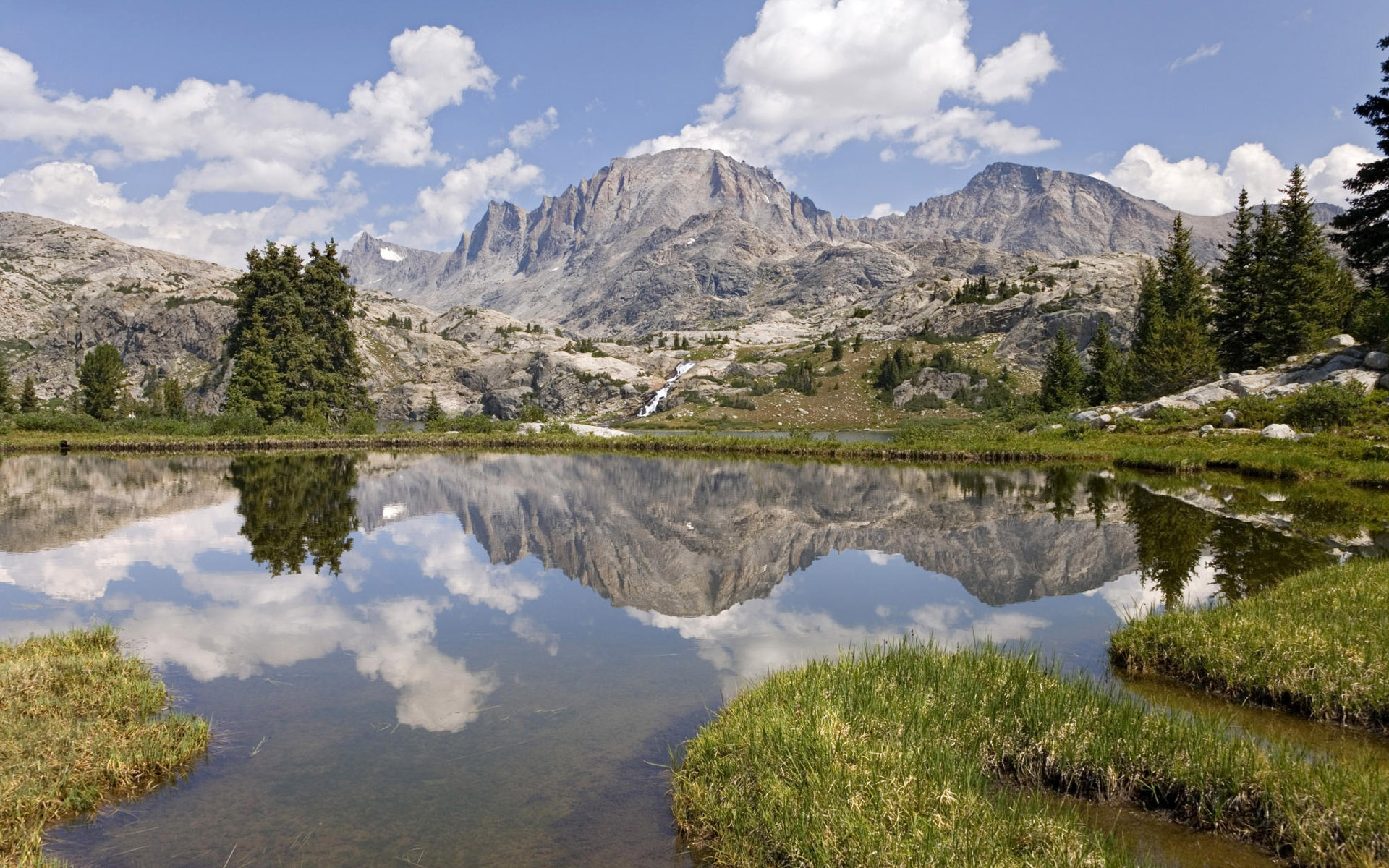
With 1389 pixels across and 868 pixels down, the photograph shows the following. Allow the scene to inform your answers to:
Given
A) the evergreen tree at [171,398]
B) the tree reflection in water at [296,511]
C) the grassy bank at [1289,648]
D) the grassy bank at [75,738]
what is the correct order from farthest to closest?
the evergreen tree at [171,398], the tree reflection in water at [296,511], the grassy bank at [1289,648], the grassy bank at [75,738]

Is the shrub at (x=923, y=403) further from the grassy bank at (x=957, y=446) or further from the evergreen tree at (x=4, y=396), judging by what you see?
the evergreen tree at (x=4, y=396)

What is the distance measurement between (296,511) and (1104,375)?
90.5 meters

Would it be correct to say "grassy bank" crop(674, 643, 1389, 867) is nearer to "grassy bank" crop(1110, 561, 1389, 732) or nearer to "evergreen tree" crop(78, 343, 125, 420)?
"grassy bank" crop(1110, 561, 1389, 732)

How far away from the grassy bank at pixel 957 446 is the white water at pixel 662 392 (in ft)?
185

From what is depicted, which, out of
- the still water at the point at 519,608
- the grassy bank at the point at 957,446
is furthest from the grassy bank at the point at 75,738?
the grassy bank at the point at 957,446

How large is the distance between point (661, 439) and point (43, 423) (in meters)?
72.0

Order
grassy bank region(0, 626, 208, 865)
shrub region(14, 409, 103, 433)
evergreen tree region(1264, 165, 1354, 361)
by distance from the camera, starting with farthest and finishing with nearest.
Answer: shrub region(14, 409, 103, 433)
evergreen tree region(1264, 165, 1354, 361)
grassy bank region(0, 626, 208, 865)

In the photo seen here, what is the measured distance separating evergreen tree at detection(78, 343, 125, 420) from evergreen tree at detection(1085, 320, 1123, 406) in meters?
125

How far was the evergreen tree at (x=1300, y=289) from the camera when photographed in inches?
2496

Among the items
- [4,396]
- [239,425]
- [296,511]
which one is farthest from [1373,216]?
[4,396]

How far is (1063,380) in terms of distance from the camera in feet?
293

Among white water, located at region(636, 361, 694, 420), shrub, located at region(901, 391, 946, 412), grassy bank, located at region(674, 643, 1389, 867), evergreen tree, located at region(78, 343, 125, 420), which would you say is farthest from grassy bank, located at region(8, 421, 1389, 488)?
white water, located at region(636, 361, 694, 420)

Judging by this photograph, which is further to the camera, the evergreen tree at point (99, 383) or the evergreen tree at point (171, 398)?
the evergreen tree at point (171, 398)

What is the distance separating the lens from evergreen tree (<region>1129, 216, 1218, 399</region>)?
242 ft
